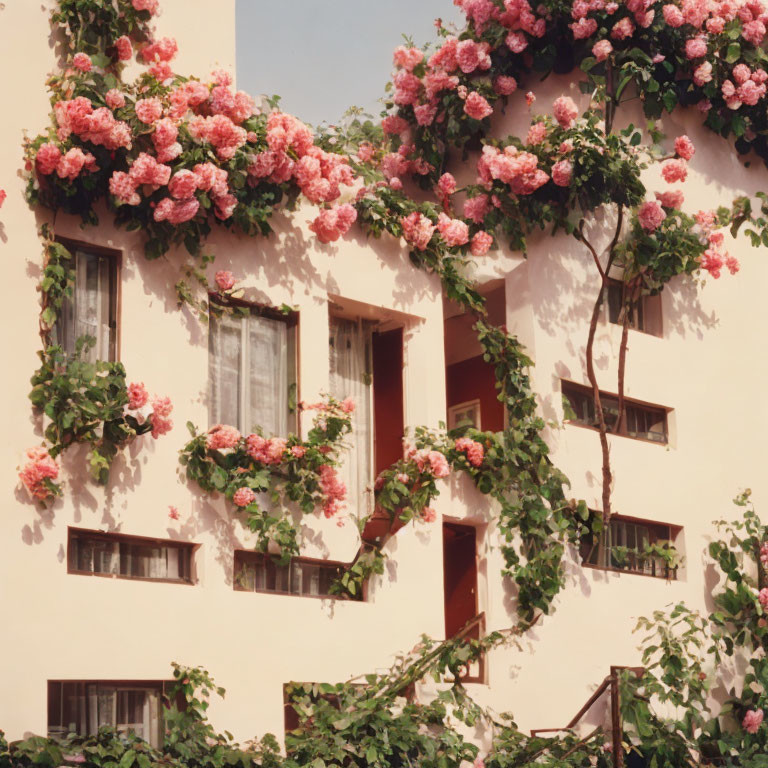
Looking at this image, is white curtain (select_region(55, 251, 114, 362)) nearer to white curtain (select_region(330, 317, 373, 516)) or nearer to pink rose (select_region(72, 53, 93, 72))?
pink rose (select_region(72, 53, 93, 72))

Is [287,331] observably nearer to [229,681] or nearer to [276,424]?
[276,424]

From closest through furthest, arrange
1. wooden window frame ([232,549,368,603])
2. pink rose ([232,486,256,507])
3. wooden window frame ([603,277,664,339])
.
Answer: pink rose ([232,486,256,507]), wooden window frame ([232,549,368,603]), wooden window frame ([603,277,664,339])

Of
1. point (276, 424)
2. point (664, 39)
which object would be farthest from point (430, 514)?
point (664, 39)

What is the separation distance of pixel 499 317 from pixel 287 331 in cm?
317

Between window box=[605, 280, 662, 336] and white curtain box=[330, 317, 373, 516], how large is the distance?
3.00m

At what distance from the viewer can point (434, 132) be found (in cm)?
1576

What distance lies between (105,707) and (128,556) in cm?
118

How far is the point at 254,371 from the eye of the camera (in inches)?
516

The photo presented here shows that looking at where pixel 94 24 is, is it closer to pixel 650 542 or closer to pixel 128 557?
pixel 128 557

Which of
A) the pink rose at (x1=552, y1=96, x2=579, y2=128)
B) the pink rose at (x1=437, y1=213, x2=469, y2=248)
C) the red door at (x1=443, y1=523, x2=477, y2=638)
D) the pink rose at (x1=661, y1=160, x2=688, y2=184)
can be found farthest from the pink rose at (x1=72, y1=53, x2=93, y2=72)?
the pink rose at (x1=661, y1=160, x2=688, y2=184)

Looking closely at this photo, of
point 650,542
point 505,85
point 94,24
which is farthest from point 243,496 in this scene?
point 505,85

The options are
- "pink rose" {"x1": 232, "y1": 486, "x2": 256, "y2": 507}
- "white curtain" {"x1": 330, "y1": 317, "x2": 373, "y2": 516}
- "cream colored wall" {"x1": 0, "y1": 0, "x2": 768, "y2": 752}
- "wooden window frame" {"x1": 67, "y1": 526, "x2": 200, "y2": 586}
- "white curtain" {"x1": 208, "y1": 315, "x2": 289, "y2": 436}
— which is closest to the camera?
"cream colored wall" {"x1": 0, "y1": 0, "x2": 768, "y2": 752}

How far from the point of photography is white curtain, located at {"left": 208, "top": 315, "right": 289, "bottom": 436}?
12.8 m

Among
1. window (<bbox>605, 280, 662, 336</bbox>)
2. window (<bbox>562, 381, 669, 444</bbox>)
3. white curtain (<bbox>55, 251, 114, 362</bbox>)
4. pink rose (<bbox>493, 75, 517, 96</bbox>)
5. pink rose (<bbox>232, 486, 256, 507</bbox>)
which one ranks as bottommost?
pink rose (<bbox>232, 486, 256, 507</bbox>)
